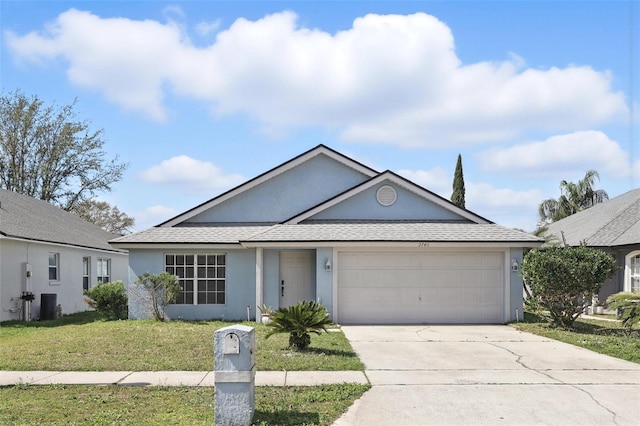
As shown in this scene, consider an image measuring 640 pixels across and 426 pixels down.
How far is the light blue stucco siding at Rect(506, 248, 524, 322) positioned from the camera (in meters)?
18.9

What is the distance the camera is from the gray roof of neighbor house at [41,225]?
20.1m

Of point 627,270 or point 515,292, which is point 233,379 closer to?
point 515,292

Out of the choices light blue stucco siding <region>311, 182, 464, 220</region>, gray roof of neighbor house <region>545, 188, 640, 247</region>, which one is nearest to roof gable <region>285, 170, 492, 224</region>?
light blue stucco siding <region>311, 182, 464, 220</region>

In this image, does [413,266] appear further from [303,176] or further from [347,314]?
[303,176]

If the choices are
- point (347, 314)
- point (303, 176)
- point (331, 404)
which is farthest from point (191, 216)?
point (331, 404)

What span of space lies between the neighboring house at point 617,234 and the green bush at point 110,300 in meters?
14.6

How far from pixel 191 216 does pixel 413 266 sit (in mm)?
7885

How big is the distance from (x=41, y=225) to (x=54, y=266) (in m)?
1.69

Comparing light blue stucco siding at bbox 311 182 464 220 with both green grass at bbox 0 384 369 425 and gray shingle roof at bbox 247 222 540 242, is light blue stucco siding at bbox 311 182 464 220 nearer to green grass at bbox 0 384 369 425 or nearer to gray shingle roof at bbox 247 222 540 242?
gray shingle roof at bbox 247 222 540 242

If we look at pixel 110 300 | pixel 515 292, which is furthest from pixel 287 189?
pixel 515 292

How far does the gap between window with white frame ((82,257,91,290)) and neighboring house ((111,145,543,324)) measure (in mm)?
7353

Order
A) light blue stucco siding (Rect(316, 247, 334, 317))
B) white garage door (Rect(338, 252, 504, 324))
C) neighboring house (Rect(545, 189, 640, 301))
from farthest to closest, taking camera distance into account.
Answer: neighboring house (Rect(545, 189, 640, 301)) < white garage door (Rect(338, 252, 504, 324)) < light blue stucco siding (Rect(316, 247, 334, 317))

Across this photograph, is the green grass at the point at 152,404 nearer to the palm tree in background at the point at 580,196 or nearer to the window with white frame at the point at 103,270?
the window with white frame at the point at 103,270

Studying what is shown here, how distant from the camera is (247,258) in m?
19.6
